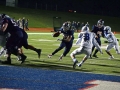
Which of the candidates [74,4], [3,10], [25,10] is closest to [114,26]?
[74,4]

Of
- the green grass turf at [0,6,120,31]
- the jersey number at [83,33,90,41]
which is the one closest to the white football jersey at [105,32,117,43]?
the jersey number at [83,33,90,41]

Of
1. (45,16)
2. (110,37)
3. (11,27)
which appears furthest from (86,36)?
(45,16)

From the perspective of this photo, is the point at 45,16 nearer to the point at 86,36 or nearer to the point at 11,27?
the point at 11,27

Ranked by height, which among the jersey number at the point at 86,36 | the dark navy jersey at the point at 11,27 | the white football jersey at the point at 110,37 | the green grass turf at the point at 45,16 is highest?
the green grass turf at the point at 45,16

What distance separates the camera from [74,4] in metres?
57.9

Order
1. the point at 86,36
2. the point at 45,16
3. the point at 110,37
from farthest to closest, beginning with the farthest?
the point at 45,16 < the point at 110,37 < the point at 86,36

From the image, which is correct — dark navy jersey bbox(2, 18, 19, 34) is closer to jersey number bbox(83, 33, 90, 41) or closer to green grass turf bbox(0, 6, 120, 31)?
jersey number bbox(83, 33, 90, 41)

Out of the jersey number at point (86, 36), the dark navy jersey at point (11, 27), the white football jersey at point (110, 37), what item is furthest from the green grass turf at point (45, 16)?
the jersey number at point (86, 36)

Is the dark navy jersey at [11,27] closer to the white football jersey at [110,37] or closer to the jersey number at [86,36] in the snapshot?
the jersey number at [86,36]

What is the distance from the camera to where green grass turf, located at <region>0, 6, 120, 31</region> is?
4828cm

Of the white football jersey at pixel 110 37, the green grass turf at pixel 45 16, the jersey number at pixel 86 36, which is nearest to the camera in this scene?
the jersey number at pixel 86 36

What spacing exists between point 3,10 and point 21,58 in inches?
1540

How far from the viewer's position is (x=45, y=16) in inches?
2026

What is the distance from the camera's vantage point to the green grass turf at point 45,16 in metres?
48.3
